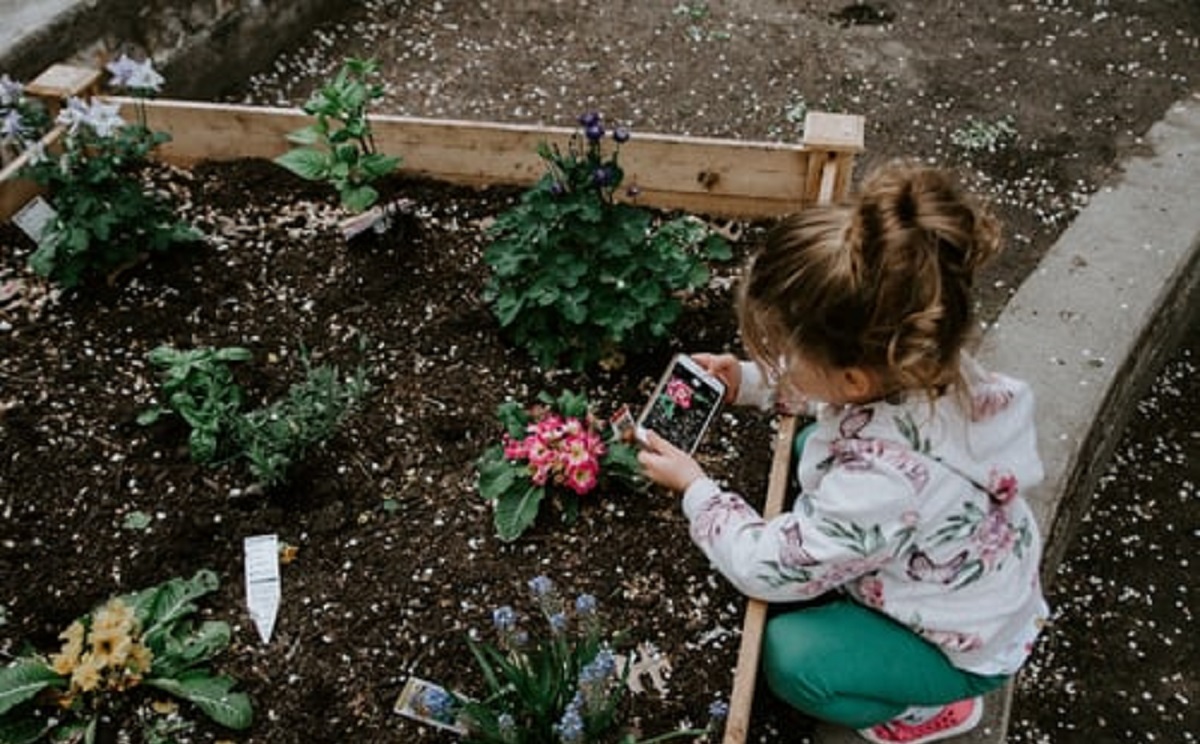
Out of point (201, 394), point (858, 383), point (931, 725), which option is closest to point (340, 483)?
point (201, 394)

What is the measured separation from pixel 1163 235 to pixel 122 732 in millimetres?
2935

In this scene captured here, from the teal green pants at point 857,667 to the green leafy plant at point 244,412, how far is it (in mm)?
1056

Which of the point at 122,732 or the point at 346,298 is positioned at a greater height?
the point at 346,298

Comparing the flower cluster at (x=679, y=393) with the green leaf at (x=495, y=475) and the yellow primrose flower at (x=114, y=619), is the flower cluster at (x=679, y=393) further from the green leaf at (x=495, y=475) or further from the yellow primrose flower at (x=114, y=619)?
the yellow primrose flower at (x=114, y=619)

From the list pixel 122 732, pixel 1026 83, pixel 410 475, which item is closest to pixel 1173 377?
pixel 1026 83

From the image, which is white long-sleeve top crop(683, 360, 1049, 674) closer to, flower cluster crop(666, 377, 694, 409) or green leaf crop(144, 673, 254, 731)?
flower cluster crop(666, 377, 694, 409)

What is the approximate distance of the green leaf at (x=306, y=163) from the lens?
2857 mm

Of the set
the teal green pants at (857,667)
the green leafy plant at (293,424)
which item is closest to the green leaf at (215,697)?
the green leafy plant at (293,424)

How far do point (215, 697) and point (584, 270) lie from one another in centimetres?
114

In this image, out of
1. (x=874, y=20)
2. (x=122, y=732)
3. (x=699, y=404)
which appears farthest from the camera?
(x=874, y=20)

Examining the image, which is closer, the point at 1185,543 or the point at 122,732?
the point at 122,732

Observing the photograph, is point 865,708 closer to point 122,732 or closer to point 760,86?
point 122,732

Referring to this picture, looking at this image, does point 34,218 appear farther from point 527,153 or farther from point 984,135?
point 984,135

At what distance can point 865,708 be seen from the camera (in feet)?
6.99
